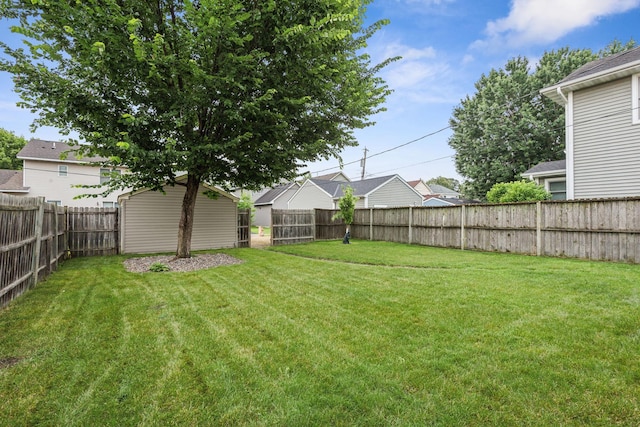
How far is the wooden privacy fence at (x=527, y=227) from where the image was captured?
759 centimetres

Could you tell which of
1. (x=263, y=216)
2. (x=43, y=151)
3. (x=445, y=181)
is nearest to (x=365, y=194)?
(x=263, y=216)

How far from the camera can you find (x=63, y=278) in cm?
641

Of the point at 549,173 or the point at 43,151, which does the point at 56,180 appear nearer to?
the point at 43,151

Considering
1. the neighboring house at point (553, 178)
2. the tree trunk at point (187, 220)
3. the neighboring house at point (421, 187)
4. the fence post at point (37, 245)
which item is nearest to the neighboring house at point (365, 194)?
the neighboring house at point (553, 178)

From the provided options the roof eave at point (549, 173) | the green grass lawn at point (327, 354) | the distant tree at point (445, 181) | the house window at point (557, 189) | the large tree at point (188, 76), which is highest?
the distant tree at point (445, 181)

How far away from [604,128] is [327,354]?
11304 mm

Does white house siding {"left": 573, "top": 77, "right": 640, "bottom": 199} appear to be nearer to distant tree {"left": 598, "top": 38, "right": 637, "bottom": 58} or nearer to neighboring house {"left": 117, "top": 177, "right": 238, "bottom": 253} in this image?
neighboring house {"left": 117, "top": 177, "right": 238, "bottom": 253}

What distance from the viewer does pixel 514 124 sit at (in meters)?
22.6

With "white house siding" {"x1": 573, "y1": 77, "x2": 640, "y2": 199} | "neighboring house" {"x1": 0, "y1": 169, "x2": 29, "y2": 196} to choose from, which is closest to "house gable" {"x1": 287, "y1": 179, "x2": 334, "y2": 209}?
"white house siding" {"x1": 573, "y1": 77, "x2": 640, "y2": 199}

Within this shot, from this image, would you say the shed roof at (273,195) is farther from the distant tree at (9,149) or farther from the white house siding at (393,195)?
the distant tree at (9,149)

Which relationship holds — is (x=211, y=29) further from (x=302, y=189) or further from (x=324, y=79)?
(x=302, y=189)

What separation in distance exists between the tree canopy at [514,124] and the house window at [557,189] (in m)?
8.53

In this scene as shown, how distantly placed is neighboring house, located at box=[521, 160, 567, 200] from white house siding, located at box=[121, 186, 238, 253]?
13923mm

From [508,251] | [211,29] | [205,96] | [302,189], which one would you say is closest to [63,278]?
[205,96]
